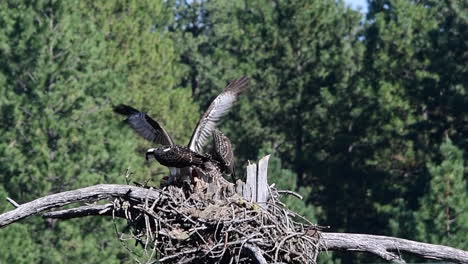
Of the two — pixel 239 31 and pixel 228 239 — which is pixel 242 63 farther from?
pixel 228 239

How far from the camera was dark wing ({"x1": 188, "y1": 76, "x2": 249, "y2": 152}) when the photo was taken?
14691 mm

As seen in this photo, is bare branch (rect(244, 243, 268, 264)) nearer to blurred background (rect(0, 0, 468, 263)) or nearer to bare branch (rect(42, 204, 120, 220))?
bare branch (rect(42, 204, 120, 220))

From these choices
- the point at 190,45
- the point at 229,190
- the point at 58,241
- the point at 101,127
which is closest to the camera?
the point at 229,190

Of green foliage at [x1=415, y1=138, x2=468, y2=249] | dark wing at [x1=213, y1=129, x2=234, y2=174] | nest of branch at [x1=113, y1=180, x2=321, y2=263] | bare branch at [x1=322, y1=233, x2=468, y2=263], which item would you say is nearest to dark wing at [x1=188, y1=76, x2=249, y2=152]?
dark wing at [x1=213, y1=129, x2=234, y2=174]

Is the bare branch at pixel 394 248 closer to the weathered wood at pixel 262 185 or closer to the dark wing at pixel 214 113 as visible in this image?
the weathered wood at pixel 262 185

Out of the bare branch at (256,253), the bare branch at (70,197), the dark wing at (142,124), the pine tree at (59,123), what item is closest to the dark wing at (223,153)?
the dark wing at (142,124)

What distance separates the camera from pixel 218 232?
11414 mm

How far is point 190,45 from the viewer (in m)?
52.0

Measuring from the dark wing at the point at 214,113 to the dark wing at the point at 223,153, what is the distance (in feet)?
1.70

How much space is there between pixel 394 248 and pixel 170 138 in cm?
337

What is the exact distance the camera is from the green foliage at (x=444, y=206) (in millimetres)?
31547

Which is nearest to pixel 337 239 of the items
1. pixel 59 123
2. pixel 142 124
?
pixel 142 124

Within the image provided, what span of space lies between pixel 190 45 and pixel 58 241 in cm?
1974

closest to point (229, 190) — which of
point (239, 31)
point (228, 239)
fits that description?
point (228, 239)
